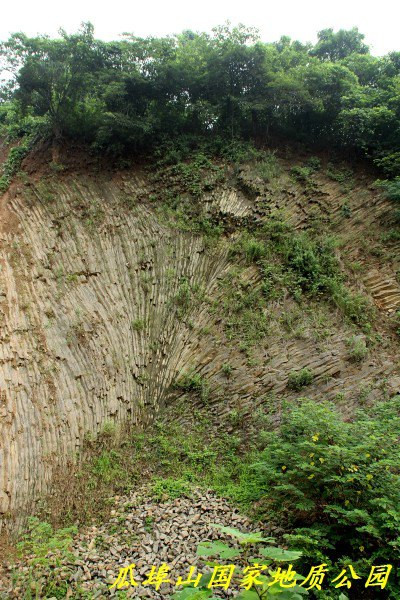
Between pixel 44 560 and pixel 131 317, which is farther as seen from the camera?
pixel 131 317

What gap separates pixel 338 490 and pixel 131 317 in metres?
5.73

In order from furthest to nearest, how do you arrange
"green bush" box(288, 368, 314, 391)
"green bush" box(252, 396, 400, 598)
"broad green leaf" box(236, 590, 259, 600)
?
"green bush" box(288, 368, 314, 391) → "green bush" box(252, 396, 400, 598) → "broad green leaf" box(236, 590, 259, 600)

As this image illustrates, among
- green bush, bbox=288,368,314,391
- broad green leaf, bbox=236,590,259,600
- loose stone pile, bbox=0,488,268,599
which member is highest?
green bush, bbox=288,368,314,391

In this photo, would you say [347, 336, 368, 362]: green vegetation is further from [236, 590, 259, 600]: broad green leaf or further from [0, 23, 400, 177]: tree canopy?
[236, 590, 259, 600]: broad green leaf

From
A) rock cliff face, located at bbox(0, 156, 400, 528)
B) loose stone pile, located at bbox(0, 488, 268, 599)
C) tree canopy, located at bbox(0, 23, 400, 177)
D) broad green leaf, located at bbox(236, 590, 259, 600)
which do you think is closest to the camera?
broad green leaf, located at bbox(236, 590, 259, 600)

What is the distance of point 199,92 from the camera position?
511 inches

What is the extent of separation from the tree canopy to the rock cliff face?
1.69m

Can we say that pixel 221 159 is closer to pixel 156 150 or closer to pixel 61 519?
pixel 156 150

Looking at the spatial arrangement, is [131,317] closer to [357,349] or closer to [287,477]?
[357,349]

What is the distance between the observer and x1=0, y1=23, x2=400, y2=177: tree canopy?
11328 mm

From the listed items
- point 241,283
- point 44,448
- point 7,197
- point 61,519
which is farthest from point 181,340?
point 7,197

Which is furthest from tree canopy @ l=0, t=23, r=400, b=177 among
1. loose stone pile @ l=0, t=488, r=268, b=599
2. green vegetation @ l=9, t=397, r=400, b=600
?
loose stone pile @ l=0, t=488, r=268, b=599

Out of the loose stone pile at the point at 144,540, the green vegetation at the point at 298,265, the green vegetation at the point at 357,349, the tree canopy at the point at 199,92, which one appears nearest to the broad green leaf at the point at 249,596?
the loose stone pile at the point at 144,540

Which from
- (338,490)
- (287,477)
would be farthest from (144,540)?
(338,490)
